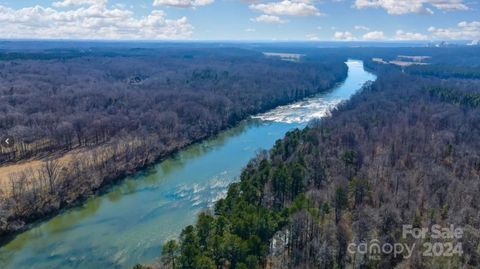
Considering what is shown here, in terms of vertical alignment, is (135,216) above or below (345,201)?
below

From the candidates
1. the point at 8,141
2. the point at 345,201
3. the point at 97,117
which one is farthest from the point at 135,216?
the point at 97,117

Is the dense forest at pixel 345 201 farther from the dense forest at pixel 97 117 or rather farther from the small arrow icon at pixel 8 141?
the small arrow icon at pixel 8 141

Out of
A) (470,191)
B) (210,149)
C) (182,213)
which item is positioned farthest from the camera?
(210,149)

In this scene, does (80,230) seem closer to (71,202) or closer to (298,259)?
(71,202)

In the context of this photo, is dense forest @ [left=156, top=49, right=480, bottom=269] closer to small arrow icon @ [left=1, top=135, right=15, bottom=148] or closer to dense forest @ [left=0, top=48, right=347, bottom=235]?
dense forest @ [left=0, top=48, right=347, bottom=235]

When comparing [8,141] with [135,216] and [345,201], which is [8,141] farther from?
[345,201]

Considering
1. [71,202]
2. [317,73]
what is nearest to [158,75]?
[317,73]

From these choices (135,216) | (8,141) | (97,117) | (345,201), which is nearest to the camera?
(345,201)

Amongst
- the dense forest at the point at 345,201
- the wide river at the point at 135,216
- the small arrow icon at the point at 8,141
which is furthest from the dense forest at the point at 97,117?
the dense forest at the point at 345,201
